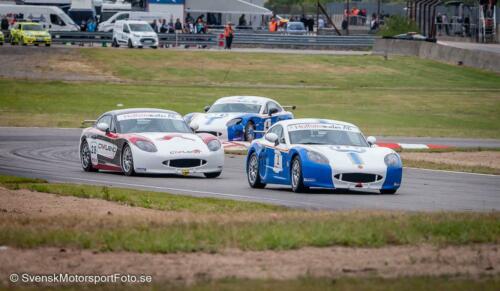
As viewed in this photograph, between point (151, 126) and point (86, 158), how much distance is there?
168 centimetres

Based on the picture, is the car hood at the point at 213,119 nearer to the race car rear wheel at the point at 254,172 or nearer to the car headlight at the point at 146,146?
the car headlight at the point at 146,146

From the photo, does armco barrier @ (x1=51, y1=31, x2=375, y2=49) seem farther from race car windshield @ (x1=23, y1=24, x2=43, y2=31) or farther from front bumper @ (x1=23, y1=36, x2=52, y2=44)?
front bumper @ (x1=23, y1=36, x2=52, y2=44)

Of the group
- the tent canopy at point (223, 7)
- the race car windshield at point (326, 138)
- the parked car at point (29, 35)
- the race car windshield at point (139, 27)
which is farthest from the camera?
the tent canopy at point (223, 7)

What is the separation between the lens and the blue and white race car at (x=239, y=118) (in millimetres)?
30328

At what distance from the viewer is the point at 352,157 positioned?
730 inches

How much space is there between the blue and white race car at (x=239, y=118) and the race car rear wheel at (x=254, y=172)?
9895mm

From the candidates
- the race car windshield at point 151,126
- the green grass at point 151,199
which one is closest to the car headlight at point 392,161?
the green grass at point 151,199

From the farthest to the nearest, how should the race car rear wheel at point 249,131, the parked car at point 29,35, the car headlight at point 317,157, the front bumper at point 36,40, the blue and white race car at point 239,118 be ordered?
the parked car at point 29,35, the front bumper at point 36,40, the race car rear wheel at point 249,131, the blue and white race car at point 239,118, the car headlight at point 317,157

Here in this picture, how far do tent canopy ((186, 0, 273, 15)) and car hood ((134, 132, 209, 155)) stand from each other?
61.6 m

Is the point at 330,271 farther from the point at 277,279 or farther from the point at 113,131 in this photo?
the point at 113,131

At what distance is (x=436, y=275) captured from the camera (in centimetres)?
1040

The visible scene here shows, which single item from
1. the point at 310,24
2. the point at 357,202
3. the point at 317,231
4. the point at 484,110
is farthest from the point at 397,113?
the point at 310,24

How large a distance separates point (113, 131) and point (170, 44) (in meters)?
50.9

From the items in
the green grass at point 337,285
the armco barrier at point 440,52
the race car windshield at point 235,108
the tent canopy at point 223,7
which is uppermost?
Answer: the tent canopy at point 223,7
